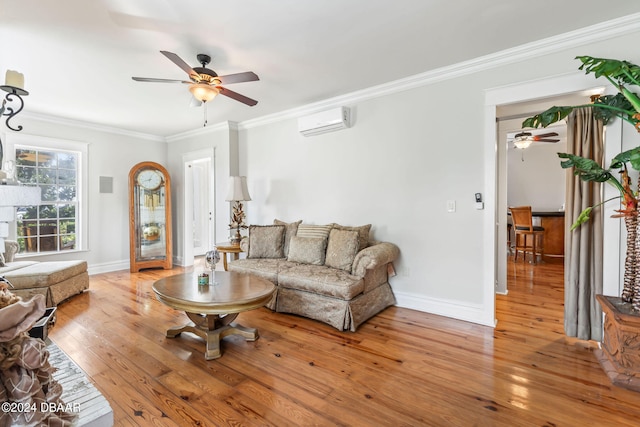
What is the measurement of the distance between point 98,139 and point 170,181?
4.25 feet

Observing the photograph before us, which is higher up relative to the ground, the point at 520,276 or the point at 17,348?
the point at 17,348

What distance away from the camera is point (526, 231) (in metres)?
5.73

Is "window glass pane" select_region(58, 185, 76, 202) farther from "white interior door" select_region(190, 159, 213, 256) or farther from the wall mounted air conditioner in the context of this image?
the wall mounted air conditioner

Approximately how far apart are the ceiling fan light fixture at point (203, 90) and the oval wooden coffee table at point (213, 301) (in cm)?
167

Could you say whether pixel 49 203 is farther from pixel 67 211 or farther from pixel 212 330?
pixel 212 330

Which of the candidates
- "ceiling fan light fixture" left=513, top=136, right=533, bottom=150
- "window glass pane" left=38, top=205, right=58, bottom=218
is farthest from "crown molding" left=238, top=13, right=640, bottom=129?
"window glass pane" left=38, top=205, right=58, bottom=218

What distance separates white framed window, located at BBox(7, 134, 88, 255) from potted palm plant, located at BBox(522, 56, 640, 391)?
6358mm

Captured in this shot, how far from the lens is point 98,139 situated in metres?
5.29

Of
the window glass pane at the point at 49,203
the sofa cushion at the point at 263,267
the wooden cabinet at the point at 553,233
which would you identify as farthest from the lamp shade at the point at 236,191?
the wooden cabinet at the point at 553,233

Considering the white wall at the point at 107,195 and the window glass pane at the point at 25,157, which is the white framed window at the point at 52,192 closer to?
the window glass pane at the point at 25,157

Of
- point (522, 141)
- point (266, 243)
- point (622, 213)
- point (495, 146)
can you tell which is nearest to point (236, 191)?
point (266, 243)

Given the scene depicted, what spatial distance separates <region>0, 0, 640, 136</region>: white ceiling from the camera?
7.19 feet

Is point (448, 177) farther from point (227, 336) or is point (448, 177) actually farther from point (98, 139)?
point (98, 139)

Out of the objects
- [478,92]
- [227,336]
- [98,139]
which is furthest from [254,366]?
[98,139]
